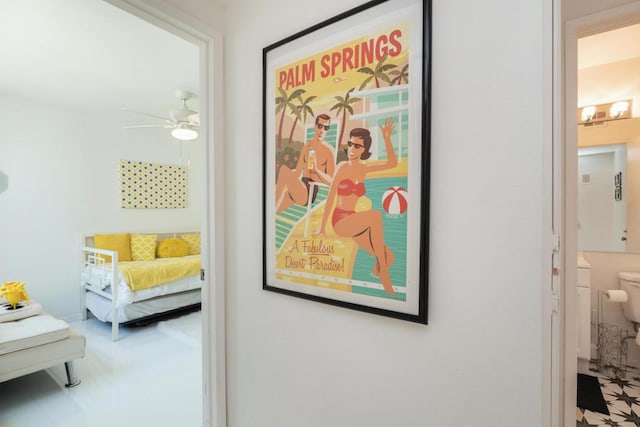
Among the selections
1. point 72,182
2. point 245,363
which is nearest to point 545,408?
point 245,363

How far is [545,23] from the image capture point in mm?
749

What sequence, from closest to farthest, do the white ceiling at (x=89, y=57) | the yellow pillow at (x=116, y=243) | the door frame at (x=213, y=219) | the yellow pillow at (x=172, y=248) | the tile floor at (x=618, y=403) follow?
the door frame at (x=213, y=219) → the tile floor at (x=618, y=403) → the white ceiling at (x=89, y=57) → the yellow pillow at (x=116, y=243) → the yellow pillow at (x=172, y=248)

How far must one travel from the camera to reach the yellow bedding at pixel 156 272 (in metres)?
3.13

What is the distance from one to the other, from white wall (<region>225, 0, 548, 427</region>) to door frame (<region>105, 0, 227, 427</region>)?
57 cm

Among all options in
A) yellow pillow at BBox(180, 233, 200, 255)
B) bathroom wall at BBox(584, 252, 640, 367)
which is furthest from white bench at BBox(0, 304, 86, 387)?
bathroom wall at BBox(584, 252, 640, 367)

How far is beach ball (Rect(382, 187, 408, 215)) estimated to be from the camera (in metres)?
0.93

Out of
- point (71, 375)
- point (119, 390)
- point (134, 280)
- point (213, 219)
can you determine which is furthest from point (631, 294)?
point (134, 280)

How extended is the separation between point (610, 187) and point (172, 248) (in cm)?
483

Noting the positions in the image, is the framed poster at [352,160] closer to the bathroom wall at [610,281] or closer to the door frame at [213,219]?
the door frame at [213,219]

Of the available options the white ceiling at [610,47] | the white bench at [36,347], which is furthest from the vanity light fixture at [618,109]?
the white bench at [36,347]

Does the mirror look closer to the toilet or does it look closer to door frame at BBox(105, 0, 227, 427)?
the toilet

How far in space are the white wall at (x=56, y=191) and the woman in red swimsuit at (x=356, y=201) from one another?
397cm

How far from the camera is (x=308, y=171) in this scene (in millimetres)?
1155

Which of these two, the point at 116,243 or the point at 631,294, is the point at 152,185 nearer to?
the point at 116,243
